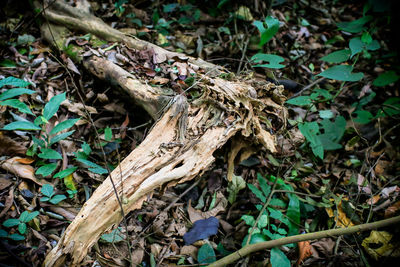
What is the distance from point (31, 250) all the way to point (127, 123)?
1278 millimetres

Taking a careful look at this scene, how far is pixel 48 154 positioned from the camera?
2.00 meters

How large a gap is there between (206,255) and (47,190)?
4.37 feet

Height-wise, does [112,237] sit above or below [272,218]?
above

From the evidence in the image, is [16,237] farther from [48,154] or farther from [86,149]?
[86,149]

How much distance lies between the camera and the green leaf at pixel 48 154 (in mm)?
1980

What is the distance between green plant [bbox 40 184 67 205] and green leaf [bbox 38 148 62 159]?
0.23 m

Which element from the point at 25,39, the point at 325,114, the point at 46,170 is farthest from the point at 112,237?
the point at 25,39

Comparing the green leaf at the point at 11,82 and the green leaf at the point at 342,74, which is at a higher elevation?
the green leaf at the point at 11,82

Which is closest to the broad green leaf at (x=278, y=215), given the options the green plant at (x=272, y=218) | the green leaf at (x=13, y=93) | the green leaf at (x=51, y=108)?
the green plant at (x=272, y=218)

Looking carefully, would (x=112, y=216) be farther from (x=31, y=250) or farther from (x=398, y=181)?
(x=398, y=181)

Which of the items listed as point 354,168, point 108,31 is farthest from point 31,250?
point 354,168

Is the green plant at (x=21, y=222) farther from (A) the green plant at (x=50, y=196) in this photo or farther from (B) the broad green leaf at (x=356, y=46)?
(B) the broad green leaf at (x=356, y=46)

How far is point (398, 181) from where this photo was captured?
8.61 ft

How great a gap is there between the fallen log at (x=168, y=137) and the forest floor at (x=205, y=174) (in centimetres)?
15
